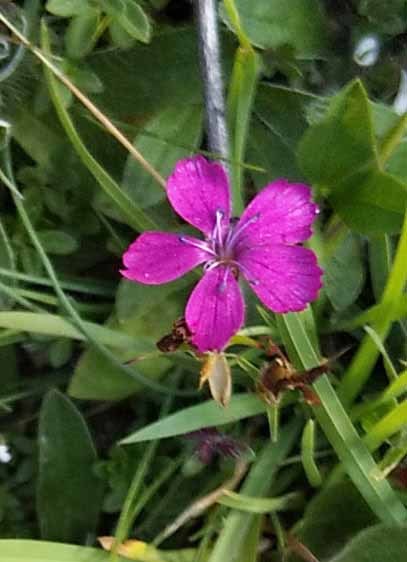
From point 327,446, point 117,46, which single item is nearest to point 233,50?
point 117,46

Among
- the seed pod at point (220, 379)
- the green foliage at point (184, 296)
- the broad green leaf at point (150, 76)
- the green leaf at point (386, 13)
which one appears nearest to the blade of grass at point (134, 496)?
the green foliage at point (184, 296)

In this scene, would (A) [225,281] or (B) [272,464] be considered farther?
(B) [272,464]

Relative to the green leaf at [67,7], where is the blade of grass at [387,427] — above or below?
below

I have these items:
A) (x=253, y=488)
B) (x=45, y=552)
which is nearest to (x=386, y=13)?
(x=253, y=488)

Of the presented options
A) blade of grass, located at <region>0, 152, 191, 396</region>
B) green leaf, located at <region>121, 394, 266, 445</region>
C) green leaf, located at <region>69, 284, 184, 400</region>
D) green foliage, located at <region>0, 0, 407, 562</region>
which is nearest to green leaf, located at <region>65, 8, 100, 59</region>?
green foliage, located at <region>0, 0, 407, 562</region>

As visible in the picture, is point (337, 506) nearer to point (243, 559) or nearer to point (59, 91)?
point (243, 559)

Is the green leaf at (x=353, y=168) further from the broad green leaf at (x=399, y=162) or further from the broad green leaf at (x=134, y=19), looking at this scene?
the broad green leaf at (x=134, y=19)

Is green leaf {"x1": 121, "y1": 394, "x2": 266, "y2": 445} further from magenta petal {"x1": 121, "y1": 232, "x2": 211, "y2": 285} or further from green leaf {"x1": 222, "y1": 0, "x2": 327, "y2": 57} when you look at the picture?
green leaf {"x1": 222, "y1": 0, "x2": 327, "y2": 57}
